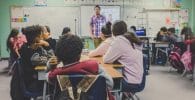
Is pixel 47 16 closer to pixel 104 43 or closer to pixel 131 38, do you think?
pixel 104 43

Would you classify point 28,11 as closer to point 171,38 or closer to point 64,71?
point 171,38

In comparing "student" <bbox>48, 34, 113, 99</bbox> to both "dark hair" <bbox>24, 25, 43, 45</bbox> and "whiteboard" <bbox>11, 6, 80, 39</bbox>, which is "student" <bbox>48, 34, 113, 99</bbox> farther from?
"whiteboard" <bbox>11, 6, 80, 39</bbox>

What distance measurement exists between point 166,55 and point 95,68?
751 cm

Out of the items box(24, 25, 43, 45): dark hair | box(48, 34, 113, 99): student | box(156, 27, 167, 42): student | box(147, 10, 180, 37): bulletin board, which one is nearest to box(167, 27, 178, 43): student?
box(156, 27, 167, 42): student

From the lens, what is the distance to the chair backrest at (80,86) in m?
2.32

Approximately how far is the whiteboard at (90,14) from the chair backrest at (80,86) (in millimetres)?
8373

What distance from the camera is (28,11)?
1070 centimetres

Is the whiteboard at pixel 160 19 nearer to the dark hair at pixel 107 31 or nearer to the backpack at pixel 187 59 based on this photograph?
the backpack at pixel 187 59

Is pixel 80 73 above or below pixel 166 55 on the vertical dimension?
above

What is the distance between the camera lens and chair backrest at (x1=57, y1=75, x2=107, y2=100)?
7.62 feet

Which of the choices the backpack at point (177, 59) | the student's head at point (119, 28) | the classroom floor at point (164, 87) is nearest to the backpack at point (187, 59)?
the backpack at point (177, 59)

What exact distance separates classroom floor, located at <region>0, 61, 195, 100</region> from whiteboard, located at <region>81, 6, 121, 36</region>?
9.57 feet

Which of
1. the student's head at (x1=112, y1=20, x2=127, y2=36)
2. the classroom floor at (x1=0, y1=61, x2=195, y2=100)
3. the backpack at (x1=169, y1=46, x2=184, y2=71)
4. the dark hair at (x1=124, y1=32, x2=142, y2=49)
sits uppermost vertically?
the student's head at (x1=112, y1=20, x2=127, y2=36)

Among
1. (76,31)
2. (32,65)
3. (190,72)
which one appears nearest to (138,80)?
(32,65)
